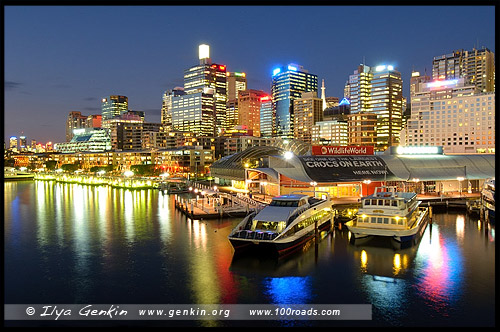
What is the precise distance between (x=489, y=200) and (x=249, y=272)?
146ft

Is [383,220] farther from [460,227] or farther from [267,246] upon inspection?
[460,227]

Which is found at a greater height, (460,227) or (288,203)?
(288,203)

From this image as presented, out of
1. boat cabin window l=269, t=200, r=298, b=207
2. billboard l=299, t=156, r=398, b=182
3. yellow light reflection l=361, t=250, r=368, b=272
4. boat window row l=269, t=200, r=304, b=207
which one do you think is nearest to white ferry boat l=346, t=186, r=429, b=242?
yellow light reflection l=361, t=250, r=368, b=272

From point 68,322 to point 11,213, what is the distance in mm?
55373

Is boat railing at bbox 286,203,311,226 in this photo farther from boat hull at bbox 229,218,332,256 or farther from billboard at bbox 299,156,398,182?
billboard at bbox 299,156,398,182

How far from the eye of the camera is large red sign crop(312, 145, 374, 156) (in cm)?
8388

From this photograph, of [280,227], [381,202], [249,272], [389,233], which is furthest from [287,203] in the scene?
[249,272]

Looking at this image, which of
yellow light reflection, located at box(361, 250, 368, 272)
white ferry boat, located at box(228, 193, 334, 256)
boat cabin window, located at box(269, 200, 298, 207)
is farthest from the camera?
boat cabin window, located at box(269, 200, 298, 207)

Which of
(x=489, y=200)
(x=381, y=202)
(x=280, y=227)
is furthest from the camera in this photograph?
(x=489, y=200)

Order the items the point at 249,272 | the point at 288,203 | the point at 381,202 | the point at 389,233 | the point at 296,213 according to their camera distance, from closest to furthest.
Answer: the point at 249,272 → the point at 389,233 → the point at 296,213 → the point at 381,202 → the point at 288,203

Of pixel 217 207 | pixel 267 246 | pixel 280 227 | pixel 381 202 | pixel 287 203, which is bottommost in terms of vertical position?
pixel 267 246

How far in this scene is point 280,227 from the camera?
41.6 metres

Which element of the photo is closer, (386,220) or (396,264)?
(396,264)

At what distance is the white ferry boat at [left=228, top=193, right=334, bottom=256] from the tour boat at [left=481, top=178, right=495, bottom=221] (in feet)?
86.3
